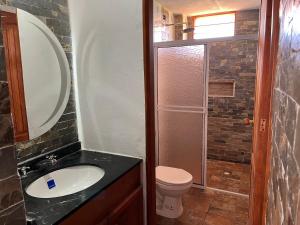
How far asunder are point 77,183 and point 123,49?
1023mm

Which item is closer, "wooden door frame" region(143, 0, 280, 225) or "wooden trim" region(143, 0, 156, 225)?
"wooden door frame" region(143, 0, 280, 225)

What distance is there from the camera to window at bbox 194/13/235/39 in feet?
11.4

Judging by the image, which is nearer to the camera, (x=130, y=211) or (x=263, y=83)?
(x=263, y=83)

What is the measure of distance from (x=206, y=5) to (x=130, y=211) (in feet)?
9.29

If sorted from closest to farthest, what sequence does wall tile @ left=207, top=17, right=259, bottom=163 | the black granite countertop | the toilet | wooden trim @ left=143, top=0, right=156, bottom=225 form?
the black granite countertop < wooden trim @ left=143, top=0, right=156, bottom=225 < the toilet < wall tile @ left=207, top=17, right=259, bottom=163

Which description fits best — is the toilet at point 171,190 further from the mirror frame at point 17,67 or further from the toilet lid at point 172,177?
the mirror frame at point 17,67

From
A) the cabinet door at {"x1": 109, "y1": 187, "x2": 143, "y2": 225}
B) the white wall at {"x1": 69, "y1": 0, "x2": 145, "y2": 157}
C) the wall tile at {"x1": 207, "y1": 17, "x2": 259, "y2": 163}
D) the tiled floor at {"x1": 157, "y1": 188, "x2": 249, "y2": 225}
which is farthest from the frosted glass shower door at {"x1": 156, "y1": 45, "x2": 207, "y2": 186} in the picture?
the cabinet door at {"x1": 109, "y1": 187, "x2": 143, "y2": 225}

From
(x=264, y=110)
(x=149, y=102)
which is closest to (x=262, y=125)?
(x=264, y=110)

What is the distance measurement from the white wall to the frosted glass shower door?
44.1 inches

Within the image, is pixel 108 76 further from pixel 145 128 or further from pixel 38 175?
pixel 38 175

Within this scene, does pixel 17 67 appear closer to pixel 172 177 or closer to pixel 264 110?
pixel 264 110

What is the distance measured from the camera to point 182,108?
2715mm

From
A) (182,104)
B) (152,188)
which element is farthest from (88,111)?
(182,104)

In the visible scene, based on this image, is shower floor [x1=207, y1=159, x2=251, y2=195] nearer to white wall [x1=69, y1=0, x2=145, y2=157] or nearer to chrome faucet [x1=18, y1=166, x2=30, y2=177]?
white wall [x1=69, y1=0, x2=145, y2=157]
